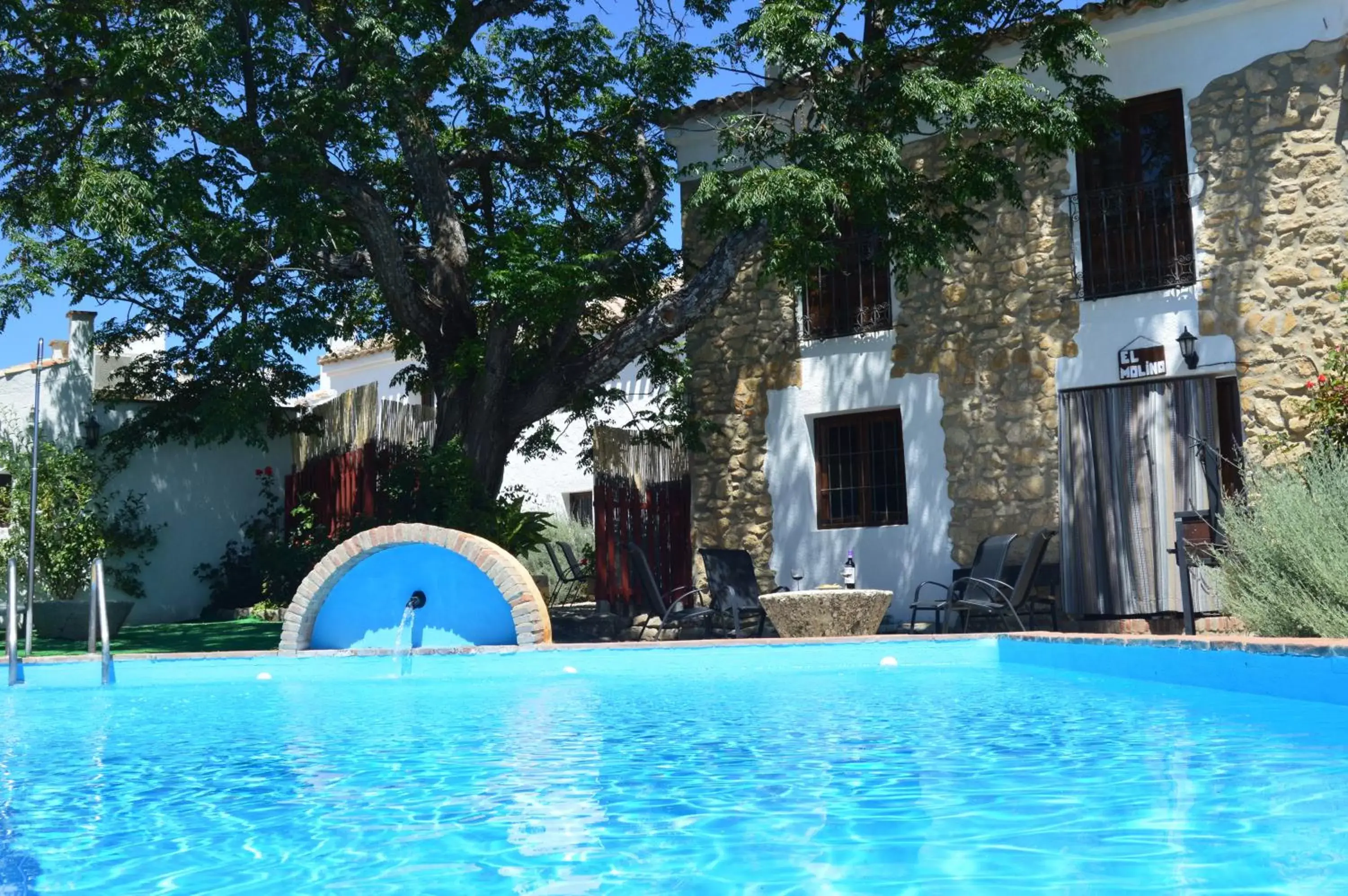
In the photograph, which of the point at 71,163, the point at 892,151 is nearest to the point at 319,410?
the point at 71,163

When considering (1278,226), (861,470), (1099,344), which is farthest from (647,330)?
(1278,226)

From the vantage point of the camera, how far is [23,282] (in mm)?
13633

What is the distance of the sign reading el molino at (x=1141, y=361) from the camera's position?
11164mm

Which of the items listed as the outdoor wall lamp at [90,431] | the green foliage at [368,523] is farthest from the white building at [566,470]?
the outdoor wall lamp at [90,431]

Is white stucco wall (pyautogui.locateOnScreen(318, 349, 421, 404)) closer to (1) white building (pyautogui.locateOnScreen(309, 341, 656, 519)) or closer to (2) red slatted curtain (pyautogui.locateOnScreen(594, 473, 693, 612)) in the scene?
(1) white building (pyautogui.locateOnScreen(309, 341, 656, 519))

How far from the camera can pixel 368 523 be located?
13477mm

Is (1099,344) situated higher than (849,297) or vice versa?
(849,297)

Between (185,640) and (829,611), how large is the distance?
6287 millimetres

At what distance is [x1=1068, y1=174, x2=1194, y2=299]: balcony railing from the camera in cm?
1125

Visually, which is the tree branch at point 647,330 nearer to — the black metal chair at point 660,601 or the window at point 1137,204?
the black metal chair at point 660,601

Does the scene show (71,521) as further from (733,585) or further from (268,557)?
(733,585)

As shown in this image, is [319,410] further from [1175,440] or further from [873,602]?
[1175,440]

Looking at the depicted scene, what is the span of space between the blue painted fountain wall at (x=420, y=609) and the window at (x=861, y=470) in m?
4.24

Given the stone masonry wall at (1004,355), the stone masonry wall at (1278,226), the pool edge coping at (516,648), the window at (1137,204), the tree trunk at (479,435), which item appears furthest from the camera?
the tree trunk at (479,435)
